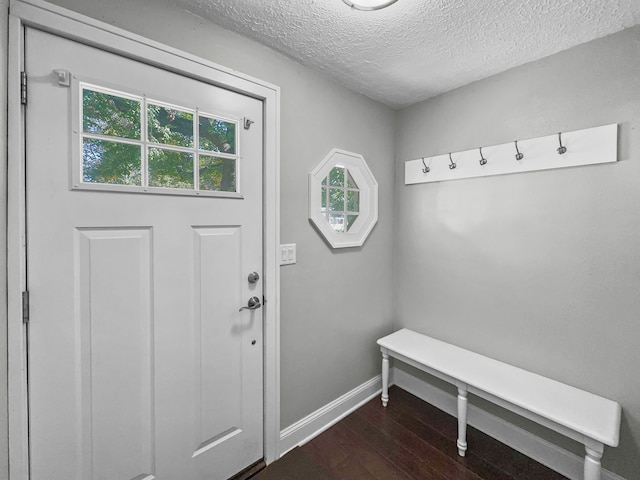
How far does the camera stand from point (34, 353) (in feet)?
3.14

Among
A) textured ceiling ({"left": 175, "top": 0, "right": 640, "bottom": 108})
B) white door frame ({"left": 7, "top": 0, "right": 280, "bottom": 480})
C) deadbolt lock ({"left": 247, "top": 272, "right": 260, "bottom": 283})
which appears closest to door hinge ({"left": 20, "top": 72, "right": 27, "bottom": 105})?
white door frame ({"left": 7, "top": 0, "right": 280, "bottom": 480})

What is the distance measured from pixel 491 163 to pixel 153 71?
75.9 inches

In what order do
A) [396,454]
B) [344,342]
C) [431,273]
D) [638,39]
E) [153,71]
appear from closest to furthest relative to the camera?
[153,71] → [638,39] → [396,454] → [344,342] → [431,273]

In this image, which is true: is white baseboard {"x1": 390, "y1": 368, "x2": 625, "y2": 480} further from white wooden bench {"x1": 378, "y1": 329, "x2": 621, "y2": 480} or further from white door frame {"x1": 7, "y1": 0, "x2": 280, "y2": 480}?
white door frame {"x1": 7, "y1": 0, "x2": 280, "y2": 480}

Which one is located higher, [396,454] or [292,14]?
[292,14]

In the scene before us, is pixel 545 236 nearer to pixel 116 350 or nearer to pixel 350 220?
pixel 350 220

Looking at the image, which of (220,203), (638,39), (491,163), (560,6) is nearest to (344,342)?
(220,203)

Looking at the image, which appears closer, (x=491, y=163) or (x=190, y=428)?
(x=190, y=428)

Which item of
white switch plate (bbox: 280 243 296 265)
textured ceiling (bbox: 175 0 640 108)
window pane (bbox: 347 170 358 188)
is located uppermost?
textured ceiling (bbox: 175 0 640 108)

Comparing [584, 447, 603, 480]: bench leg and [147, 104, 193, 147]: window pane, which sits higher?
[147, 104, 193, 147]: window pane

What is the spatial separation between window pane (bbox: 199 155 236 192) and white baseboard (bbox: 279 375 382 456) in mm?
1458

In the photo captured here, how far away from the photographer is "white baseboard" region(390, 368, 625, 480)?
1.46m

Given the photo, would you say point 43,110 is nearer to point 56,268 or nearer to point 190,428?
point 56,268

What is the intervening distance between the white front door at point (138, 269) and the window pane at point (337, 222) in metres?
0.57
